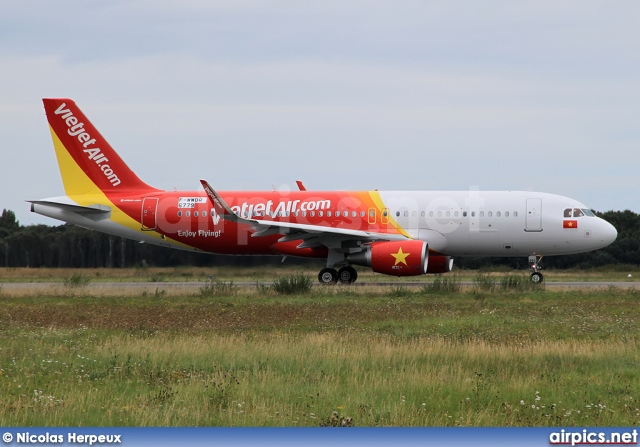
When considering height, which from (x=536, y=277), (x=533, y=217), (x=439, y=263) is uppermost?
(x=533, y=217)

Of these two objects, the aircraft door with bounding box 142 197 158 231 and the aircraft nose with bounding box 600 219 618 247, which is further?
the aircraft door with bounding box 142 197 158 231

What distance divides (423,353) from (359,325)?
199 inches

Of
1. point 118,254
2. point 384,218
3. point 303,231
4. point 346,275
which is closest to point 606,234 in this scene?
point 384,218

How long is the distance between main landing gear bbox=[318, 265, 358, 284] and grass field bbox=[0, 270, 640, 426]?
959 cm

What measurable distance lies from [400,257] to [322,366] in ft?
57.7

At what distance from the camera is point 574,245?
32688mm

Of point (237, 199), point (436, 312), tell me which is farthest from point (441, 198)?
point (436, 312)

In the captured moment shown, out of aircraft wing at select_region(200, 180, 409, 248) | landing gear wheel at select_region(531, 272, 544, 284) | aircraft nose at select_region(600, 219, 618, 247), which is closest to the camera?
aircraft wing at select_region(200, 180, 409, 248)

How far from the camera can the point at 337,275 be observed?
33094 millimetres

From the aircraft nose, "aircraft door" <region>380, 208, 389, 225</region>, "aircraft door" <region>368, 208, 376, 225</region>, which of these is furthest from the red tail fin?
the aircraft nose

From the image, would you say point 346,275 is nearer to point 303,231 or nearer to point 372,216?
point 372,216

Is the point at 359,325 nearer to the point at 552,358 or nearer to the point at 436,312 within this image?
the point at 436,312

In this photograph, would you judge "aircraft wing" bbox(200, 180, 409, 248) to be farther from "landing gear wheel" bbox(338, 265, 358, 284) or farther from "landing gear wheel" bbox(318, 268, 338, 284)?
"landing gear wheel" bbox(338, 265, 358, 284)

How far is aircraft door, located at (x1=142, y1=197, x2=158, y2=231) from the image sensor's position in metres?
34.6
